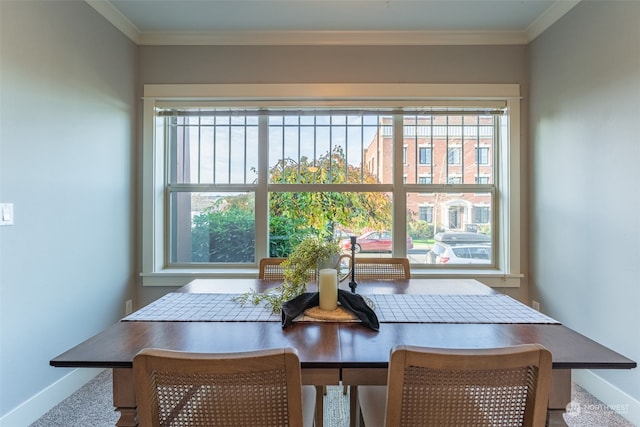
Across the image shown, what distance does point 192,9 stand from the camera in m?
2.35

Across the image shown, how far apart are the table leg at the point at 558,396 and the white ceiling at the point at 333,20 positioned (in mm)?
2413

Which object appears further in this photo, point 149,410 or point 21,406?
point 21,406

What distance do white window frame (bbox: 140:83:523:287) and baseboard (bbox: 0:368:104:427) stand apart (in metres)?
0.81

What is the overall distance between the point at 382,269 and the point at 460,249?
118 cm

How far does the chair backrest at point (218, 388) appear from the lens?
2.28 feet

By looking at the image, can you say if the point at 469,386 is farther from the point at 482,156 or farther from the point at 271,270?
the point at 482,156

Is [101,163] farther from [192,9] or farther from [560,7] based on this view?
[560,7]

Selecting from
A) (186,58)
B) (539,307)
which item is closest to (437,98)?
(539,307)

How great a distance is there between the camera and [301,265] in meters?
1.38

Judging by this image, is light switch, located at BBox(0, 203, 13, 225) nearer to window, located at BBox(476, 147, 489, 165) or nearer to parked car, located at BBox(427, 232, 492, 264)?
parked car, located at BBox(427, 232, 492, 264)

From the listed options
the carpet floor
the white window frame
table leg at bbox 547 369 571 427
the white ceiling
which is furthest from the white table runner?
the white ceiling

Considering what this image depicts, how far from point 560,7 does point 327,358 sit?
295 centimetres

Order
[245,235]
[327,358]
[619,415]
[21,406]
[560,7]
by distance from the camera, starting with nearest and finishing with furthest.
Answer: [327,358] → [21,406] → [619,415] → [560,7] → [245,235]

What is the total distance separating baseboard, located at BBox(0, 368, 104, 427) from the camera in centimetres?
166
